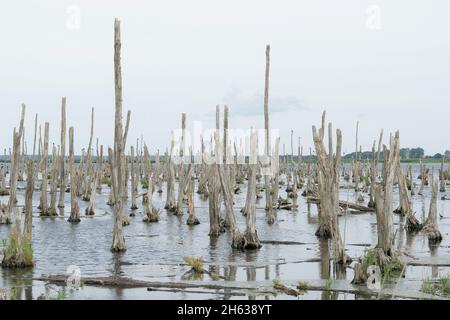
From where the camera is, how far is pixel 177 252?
58.2 feet

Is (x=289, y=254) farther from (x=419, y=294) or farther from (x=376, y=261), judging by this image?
(x=419, y=294)

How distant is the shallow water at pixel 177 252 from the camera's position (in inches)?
490

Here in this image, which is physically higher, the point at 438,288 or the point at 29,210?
the point at 29,210

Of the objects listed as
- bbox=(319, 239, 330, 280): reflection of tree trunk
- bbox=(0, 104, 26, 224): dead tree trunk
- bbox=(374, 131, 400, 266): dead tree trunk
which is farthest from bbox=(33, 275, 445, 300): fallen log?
bbox=(0, 104, 26, 224): dead tree trunk

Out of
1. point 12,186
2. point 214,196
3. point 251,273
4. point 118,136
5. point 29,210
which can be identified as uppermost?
point 118,136

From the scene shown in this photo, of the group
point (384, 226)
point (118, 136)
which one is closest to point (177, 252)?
point (118, 136)

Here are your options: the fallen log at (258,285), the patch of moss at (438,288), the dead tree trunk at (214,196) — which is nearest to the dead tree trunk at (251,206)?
the dead tree trunk at (214,196)

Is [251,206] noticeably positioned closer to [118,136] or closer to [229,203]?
[229,203]

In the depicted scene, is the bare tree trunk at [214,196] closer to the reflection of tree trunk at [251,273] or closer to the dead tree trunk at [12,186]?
the reflection of tree trunk at [251,273]
